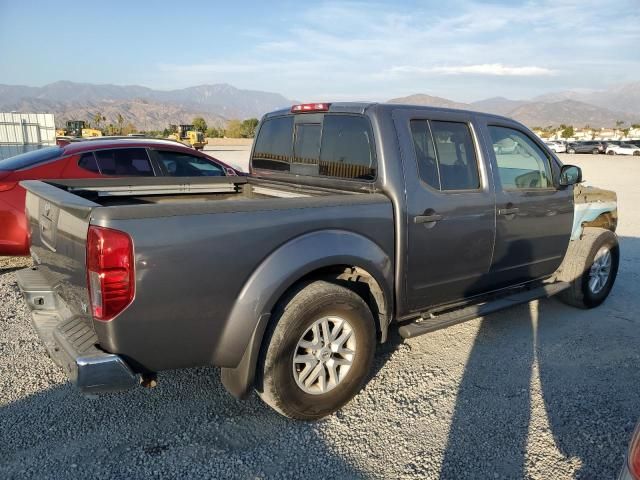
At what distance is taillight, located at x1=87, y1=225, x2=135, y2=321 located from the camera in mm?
2354

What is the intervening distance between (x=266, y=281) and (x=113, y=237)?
84 cm

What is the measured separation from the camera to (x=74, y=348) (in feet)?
8.38

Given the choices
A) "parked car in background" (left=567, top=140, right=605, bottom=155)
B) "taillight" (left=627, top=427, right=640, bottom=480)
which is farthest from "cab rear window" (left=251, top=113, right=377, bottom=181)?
"parked car in background" (left=567, top=140, right=605, bottom=155)

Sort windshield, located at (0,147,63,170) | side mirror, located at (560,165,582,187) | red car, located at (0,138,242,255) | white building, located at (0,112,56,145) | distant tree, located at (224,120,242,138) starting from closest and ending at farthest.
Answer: side mirror, located at (560,165,582,187), red car, located at (0,138,242,255), windshield, located at (0,147,63,170), white building, located at (0,112,56,145), distant tree, located at (224,120,242,138)

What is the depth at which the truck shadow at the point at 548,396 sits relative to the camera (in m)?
2.85

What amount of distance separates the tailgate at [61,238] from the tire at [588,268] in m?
4.41

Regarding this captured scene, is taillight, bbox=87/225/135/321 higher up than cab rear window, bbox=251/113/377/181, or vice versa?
cab rear window, bbox=251/113/377/181

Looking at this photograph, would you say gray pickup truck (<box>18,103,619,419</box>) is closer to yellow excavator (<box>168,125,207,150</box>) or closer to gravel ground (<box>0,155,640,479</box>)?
gravel ground (<box>0,155,640,479</box>)

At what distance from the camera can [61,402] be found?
10.8 ft

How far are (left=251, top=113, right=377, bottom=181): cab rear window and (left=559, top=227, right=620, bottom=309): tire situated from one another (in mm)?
2691

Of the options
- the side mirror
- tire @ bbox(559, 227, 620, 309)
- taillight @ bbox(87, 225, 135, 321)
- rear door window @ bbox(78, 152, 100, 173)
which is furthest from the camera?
rear door window @ bbox(78, 152, 100, 173)

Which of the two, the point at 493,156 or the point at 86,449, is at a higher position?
the point at 493,156

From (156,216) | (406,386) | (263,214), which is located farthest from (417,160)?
(156,216)

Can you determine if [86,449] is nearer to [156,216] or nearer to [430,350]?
[156,216]
